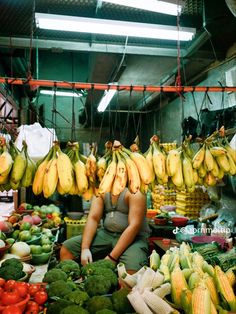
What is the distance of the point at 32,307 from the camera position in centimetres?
204

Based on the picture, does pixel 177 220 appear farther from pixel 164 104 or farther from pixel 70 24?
pixel 164 104

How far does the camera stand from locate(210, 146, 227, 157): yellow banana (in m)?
2.66

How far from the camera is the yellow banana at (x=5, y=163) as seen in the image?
221 centimetres

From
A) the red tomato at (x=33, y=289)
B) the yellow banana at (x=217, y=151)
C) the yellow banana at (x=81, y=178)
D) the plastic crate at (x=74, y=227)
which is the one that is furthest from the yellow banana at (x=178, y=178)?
the plastic crate at (x=74, y=227)

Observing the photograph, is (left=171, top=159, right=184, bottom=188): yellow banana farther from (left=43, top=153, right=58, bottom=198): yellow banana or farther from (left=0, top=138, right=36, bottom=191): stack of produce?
(left=0, top=138, right=36, bottom=191): stack of produce

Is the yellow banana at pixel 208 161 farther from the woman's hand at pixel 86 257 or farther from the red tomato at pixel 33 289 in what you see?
the woman's hand at pixel 86 257

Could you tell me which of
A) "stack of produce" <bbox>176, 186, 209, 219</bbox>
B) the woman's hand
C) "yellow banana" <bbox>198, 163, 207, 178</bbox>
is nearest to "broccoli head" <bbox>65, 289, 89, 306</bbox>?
"yellow banana" <bbox>198, 163, 207, 178</bbox>

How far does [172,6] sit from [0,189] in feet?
8.02

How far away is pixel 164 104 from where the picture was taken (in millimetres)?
8695

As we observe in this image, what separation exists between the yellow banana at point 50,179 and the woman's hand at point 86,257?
162 centimetres

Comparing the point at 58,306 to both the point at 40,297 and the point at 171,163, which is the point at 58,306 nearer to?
the point at 40,297

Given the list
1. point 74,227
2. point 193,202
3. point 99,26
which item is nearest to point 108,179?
point 99,26

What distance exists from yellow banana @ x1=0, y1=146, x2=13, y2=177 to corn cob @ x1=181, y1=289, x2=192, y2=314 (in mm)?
1404

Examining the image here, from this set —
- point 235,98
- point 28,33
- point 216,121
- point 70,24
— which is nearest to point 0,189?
point 70,24
